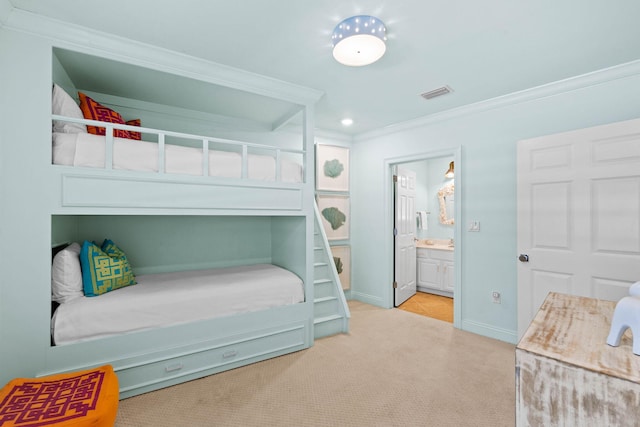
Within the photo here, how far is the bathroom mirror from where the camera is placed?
209 inches

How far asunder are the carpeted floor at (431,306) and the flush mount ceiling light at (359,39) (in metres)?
3.16

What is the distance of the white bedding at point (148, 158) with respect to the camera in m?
1.95

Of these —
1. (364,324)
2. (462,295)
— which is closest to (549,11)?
(462,295)

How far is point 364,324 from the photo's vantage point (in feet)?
11.6

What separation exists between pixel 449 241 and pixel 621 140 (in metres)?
3.16

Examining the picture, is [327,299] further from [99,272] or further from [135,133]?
[135,133]

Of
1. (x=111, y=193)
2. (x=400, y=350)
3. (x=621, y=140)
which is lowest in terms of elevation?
(x=400, y=350)

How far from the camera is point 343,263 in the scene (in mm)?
4492

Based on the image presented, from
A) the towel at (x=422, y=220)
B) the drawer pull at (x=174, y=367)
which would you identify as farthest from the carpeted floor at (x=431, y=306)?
the drawer pull at (x=174, y=367)

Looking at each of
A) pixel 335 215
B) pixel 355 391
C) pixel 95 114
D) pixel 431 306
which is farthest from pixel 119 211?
pixel 431 306

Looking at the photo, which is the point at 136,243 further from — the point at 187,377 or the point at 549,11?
the point at 549,11

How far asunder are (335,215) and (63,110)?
3.16 meters

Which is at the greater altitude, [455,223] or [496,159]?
[496,159]

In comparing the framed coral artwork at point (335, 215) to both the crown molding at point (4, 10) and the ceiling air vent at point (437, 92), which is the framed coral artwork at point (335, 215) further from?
the crown molding at point (4, 10)
